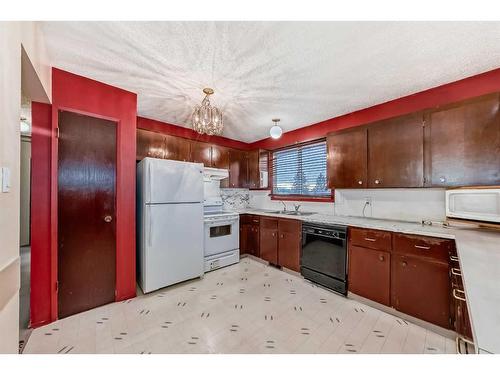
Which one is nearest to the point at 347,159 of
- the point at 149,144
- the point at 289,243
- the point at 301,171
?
the point at 301,171

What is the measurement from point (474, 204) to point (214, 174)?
10.7 ft

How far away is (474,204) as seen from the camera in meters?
1.89

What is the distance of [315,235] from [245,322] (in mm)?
1438

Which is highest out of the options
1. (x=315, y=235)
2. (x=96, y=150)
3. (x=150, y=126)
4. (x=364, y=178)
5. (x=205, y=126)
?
(x=150, y=126)

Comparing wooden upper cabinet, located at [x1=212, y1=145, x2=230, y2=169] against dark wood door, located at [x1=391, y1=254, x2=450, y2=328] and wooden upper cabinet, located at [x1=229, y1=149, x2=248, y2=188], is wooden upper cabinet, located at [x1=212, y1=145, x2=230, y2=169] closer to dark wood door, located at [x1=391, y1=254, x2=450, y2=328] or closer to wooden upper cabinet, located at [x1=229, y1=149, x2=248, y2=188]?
wooden upper cabinet, located at [x1=229, y1=149, x2=248, y2=188]

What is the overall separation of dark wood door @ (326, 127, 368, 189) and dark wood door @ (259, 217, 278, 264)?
1.13 metres

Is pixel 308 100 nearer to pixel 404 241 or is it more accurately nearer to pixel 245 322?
pixel 404 241

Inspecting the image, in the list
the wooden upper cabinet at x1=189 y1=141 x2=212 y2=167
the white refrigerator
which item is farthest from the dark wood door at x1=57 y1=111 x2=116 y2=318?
the wooden upper cabinet at x1=189 y1=141 x2=212 y2=167

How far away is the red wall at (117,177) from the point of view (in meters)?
2.00

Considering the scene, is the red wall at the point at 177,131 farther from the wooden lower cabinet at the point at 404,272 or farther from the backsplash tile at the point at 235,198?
the wooden lower cabinet at the point at 404,272

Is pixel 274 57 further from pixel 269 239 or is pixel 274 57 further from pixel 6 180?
pixel 269 239
